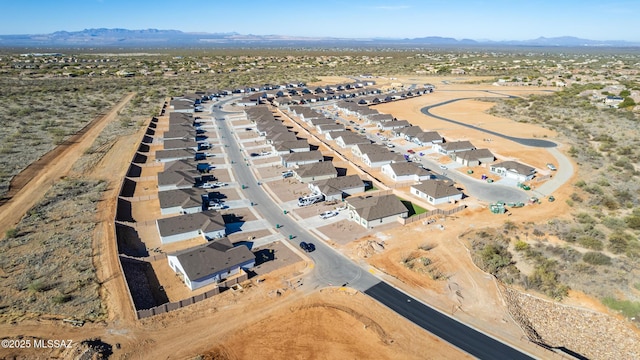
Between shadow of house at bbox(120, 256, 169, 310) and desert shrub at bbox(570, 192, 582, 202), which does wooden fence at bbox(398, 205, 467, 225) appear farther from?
shadow of house at bbox(120, 256, 169, 310)

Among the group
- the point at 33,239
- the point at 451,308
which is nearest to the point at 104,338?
the point at 33,239

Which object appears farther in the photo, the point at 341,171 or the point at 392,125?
the point at 392,125

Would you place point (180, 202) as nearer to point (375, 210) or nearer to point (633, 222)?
point (375, 210)

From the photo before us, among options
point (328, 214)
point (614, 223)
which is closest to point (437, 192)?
point (328, 214)

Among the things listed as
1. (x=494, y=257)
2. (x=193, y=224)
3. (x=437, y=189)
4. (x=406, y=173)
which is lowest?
(x=494, y=257)

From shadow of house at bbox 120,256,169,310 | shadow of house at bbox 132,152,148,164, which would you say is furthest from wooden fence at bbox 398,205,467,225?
shadow of house at bbox 132,152,148,164

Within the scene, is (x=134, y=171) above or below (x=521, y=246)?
above

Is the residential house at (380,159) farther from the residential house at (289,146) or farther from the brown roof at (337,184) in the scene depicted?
the residential house at (289,146)
